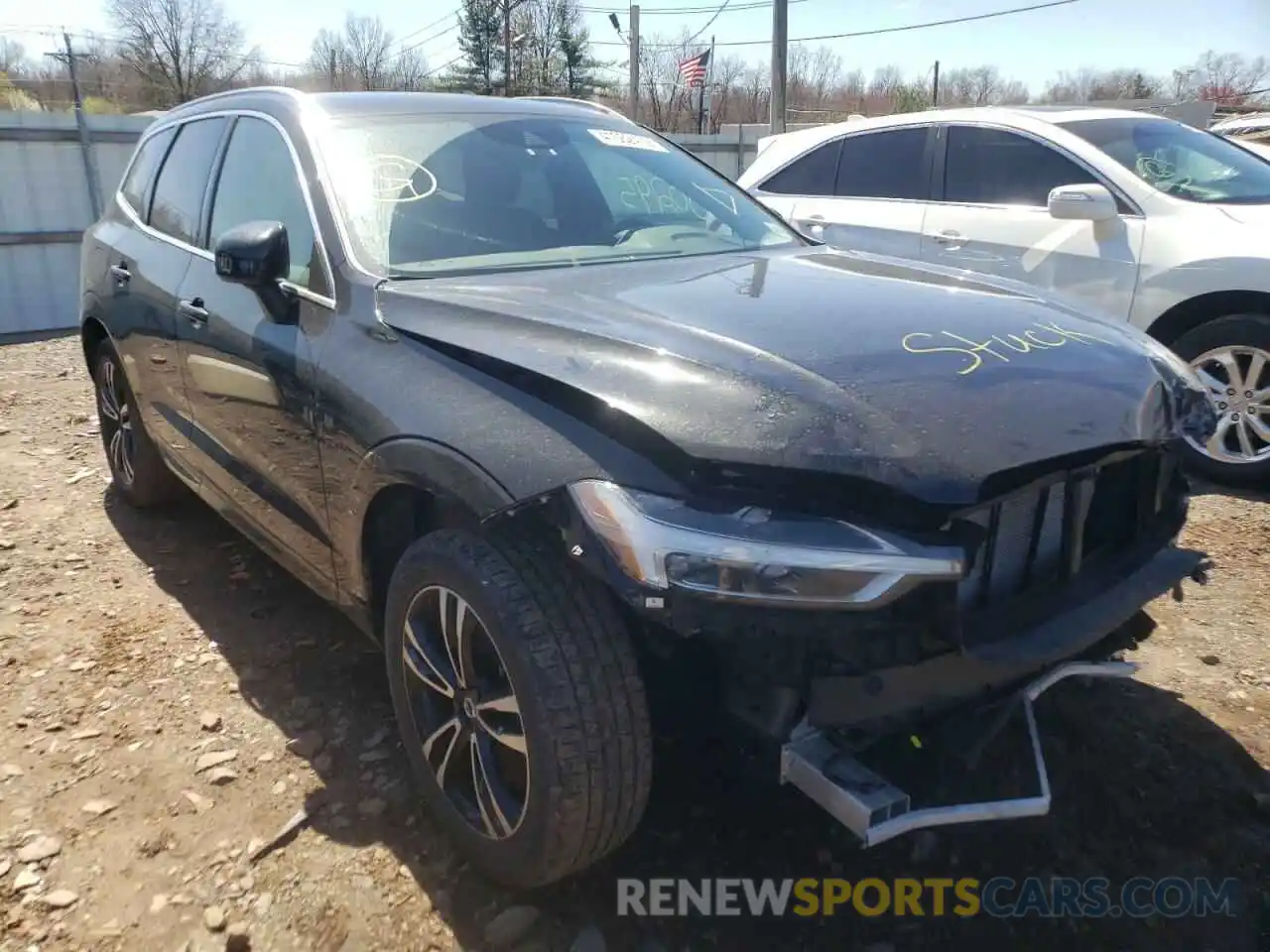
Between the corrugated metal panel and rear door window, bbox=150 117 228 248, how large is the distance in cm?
771

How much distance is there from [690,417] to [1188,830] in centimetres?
167

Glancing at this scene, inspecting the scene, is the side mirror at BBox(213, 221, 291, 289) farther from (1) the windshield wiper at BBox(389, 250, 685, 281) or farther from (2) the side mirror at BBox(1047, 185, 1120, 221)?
(2) the side mirror at BBox(1047, 185, 1120, 221)

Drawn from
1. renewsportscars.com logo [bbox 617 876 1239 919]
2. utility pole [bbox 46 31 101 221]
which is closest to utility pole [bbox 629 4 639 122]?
utility pole [bbox 46 31 101 221]

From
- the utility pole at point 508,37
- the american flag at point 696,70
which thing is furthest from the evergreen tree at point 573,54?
the american flag at point 696,70

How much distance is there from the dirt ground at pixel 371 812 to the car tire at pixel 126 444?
2.67ft

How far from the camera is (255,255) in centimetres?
259

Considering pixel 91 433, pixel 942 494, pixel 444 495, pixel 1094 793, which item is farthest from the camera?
pixel 91 433

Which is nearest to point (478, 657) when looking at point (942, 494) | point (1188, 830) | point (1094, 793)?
point (942, 494)

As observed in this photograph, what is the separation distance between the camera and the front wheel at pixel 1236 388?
443 cm

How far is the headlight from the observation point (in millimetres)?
1643

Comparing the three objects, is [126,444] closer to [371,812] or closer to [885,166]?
[371,812]

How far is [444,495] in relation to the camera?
6.73 feet

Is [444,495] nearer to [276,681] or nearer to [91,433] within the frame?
[276,681]

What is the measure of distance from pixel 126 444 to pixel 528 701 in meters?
3.40
